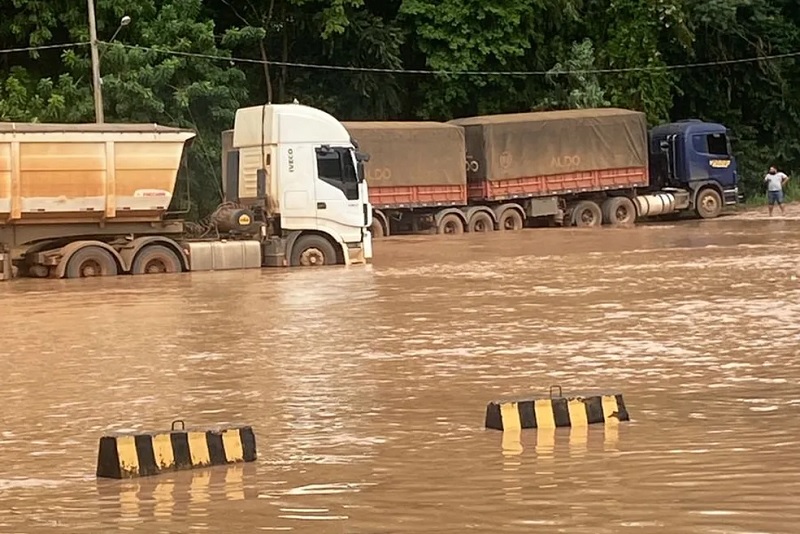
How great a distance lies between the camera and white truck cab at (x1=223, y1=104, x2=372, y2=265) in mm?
27438

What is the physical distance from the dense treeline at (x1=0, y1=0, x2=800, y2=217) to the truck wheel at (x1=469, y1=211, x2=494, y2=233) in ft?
23.0

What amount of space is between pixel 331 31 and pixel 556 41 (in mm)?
8958

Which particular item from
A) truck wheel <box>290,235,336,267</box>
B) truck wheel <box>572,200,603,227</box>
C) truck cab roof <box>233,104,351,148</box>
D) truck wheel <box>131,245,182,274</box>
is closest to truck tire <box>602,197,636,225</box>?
truck wheel <box>572,200,603,227</box>

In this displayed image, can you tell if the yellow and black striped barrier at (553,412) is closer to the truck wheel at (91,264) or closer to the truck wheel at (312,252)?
the truck wheel at (91,264)

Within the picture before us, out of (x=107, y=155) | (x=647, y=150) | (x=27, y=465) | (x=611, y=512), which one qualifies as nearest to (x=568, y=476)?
(x=611, y=512)

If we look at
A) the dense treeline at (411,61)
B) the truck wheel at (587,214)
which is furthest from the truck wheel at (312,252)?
the truck wheel at (587,214)

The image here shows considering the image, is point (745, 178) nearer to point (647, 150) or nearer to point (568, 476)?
point (647, 150)

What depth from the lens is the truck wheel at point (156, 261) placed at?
86.2ft

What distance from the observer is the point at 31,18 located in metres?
39.5

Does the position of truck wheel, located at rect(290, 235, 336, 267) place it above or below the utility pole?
below

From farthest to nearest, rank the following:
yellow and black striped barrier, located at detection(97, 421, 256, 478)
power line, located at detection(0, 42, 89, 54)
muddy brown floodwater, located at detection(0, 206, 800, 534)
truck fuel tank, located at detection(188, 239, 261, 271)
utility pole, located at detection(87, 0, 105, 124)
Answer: power line, located at detection(0, 42, 89, 54) → utility pole, located at detection(87, 0, 105, 124) → truck fuel tank, located at detection(188, 239, 261, 271) → yellow and black striped barrier, located at detection(97, 421, 256, 478) → muddy brown floodwater, located at detection(0, 206, 800, 534)

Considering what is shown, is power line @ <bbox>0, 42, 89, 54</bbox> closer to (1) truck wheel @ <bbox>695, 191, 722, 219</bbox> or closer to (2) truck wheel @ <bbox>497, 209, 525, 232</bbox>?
(2) truck wheel @ <bbox>497, 209, 525, 232</bbox>

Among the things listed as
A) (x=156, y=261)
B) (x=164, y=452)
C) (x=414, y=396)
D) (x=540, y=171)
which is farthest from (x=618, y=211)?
(x=164, y=452)

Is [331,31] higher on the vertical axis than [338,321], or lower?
higher
